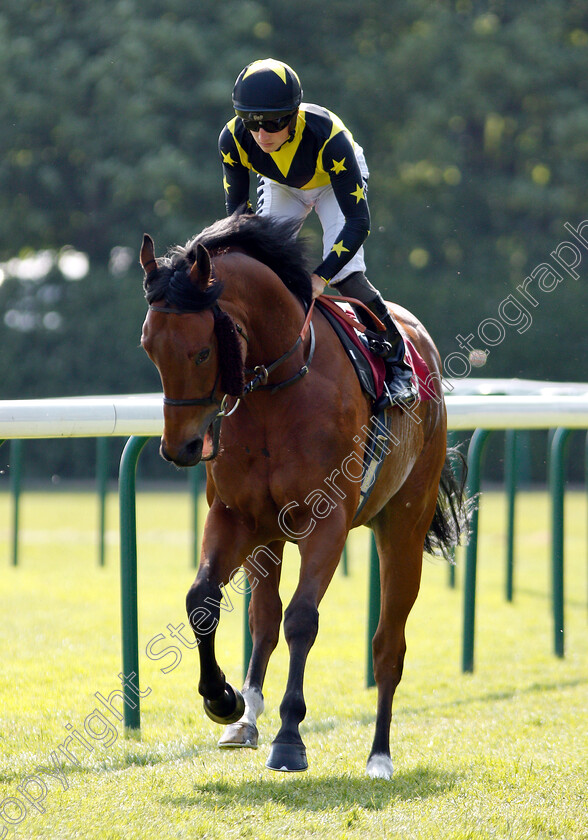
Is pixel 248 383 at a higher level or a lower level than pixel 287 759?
higher

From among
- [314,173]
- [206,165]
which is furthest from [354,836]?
[206,165]

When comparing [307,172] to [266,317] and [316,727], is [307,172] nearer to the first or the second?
[266,317]

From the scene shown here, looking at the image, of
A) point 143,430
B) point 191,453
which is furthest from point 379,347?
point 191,453

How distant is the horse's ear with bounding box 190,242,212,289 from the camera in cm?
354

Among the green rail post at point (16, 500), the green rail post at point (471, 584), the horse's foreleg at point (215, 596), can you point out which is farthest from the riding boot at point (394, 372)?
the green rail post at point (16, 500)

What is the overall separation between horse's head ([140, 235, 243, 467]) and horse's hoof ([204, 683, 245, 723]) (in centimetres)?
90

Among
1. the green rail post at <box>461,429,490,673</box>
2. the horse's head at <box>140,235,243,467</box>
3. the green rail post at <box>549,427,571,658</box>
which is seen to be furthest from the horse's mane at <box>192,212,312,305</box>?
the green rail post at <box>549,427,571,658</box>

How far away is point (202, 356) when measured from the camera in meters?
3.52

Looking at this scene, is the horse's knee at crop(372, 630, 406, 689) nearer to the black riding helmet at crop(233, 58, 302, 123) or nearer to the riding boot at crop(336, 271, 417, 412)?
the riding boot at crop(336, 271, 417, 412)

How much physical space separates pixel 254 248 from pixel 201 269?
1.66 feet

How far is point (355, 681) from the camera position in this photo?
237 inches

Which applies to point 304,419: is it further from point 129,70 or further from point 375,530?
point 129,70

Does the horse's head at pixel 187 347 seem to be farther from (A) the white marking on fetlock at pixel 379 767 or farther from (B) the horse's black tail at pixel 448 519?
(B) the horse's black tail at pixel 448 519

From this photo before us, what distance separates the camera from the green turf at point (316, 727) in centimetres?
362
